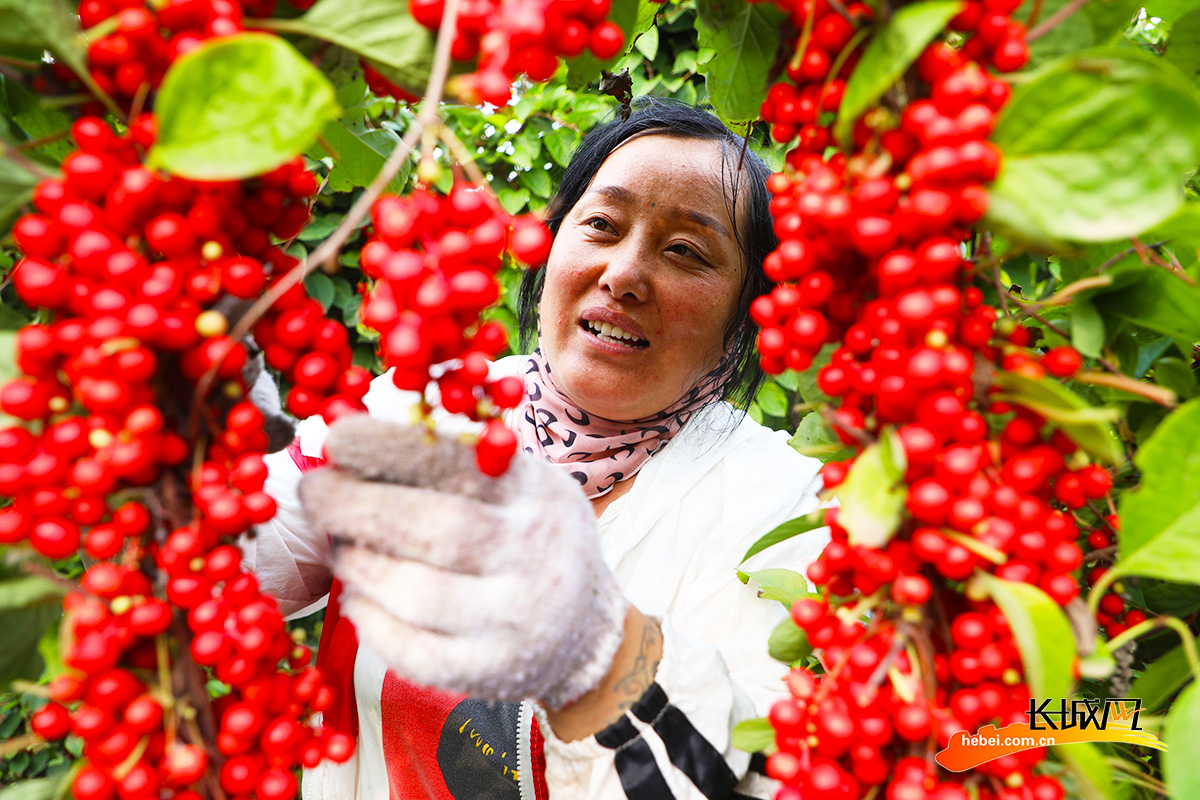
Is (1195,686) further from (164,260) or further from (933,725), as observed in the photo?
(164,260)

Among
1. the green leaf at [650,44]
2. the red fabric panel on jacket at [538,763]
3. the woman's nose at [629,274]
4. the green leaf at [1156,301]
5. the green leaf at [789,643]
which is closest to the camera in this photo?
the green leaf at [1156,301]

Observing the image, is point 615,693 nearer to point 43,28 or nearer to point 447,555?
point 447,555

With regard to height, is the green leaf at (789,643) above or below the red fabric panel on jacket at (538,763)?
above

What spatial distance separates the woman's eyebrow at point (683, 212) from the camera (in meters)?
1.26

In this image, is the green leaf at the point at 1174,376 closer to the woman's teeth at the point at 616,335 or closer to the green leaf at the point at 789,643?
the green leaf at the point at 789,643

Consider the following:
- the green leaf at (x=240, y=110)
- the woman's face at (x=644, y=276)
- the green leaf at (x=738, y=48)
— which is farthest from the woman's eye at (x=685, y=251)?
the green leaf at (x=240, y=110)

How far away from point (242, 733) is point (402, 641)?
122 millimetres

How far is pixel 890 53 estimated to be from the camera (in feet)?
1.22

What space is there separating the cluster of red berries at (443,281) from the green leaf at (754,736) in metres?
0.33

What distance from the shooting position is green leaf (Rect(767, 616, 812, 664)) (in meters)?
0.56

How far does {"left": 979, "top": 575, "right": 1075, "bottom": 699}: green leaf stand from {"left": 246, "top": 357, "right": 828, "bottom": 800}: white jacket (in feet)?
1.28

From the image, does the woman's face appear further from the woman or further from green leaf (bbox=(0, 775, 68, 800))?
green leaf (bbox=(0, 775, 68, 800))

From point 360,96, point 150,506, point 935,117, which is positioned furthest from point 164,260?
point 935,117

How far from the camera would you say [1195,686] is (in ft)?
1.33
